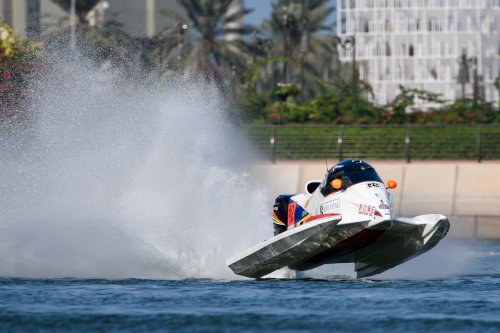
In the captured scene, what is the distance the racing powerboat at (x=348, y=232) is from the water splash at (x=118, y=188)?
123 cm

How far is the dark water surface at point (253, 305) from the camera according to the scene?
517 inches

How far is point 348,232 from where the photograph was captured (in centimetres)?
1609

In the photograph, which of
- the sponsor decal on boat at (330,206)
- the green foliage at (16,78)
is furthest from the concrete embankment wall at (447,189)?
the sponsor decal on boat at (330,206)

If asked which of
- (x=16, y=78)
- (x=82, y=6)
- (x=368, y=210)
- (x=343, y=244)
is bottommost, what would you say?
(x=343, y=244)

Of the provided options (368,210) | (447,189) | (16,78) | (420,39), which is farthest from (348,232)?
(420,39)

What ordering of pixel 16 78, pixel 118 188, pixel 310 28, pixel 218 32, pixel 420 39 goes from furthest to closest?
pixel 420 39 < pixel 310 28 < pixel 218 32 < pixel 16 78 < pixel 118 188

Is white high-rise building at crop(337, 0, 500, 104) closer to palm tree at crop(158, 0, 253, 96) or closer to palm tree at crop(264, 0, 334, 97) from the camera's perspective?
palm tree at crop(264, 0, 334, 97)

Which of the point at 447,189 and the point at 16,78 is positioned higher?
the point at 16,78

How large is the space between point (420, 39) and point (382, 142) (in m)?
80.6

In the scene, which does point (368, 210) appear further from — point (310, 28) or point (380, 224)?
point (310, 28)

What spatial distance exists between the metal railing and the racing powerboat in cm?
1736

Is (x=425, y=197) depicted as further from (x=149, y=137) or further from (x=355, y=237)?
(x=355, y=237)

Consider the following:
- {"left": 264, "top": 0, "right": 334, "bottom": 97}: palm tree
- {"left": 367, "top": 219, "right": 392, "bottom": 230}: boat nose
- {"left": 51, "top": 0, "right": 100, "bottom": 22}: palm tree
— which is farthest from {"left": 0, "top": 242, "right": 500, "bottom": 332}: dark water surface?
{"left": 264, "top": 0, "right": 334, "bottom": 97}: palm tree

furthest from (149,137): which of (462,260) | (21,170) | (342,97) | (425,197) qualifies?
(342,97)
